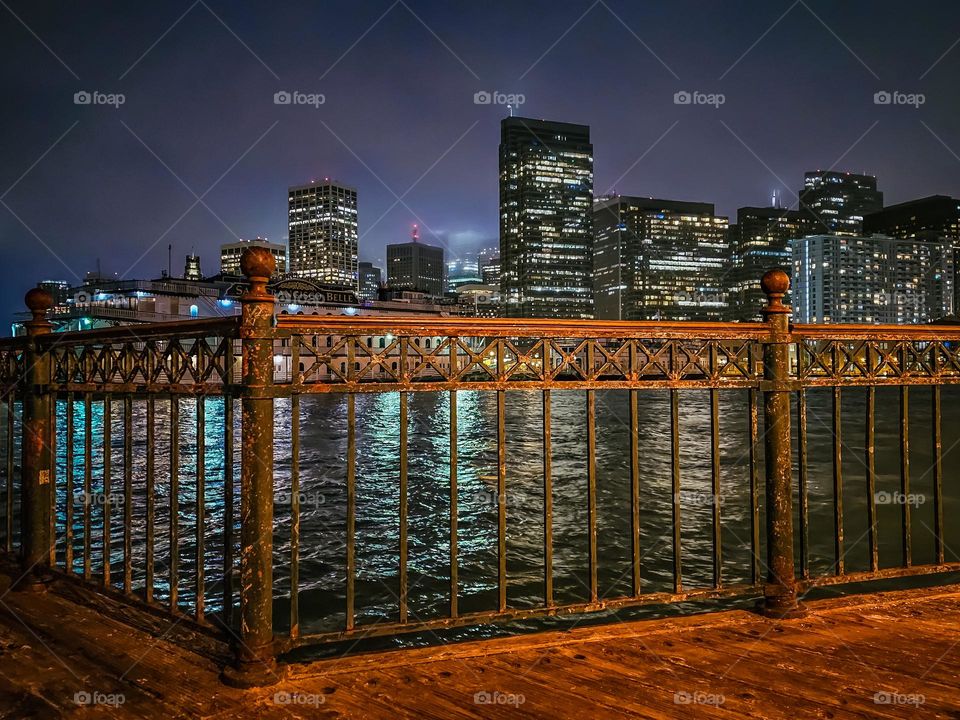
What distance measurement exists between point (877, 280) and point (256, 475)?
9058 inches

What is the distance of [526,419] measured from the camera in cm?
3891

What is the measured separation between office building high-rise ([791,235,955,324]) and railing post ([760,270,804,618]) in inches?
8320

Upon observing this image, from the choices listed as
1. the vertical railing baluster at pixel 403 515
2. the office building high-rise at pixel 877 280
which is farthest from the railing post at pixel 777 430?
the office building high-rise at pixel 877 280

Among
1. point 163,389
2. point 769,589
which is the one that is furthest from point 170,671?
point 769,589

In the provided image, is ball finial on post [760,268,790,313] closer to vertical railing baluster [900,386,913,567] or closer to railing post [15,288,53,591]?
vertical railing baluster [900,386,913,567]

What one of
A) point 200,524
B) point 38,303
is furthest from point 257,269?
point 38,303

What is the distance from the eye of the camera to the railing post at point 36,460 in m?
4.93

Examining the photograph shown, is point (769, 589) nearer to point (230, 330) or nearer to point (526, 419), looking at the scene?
point (230, 330)

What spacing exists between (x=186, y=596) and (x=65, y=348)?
14.2ft

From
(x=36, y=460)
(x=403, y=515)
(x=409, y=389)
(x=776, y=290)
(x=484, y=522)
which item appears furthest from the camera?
(x=484, y=522)

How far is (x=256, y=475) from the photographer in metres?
3.61

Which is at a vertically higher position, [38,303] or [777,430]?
[38,303]

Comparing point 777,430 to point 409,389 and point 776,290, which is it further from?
point 409,389

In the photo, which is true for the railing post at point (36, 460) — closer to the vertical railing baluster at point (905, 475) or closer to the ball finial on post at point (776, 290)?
the ball finial on post at point (776, 290)
